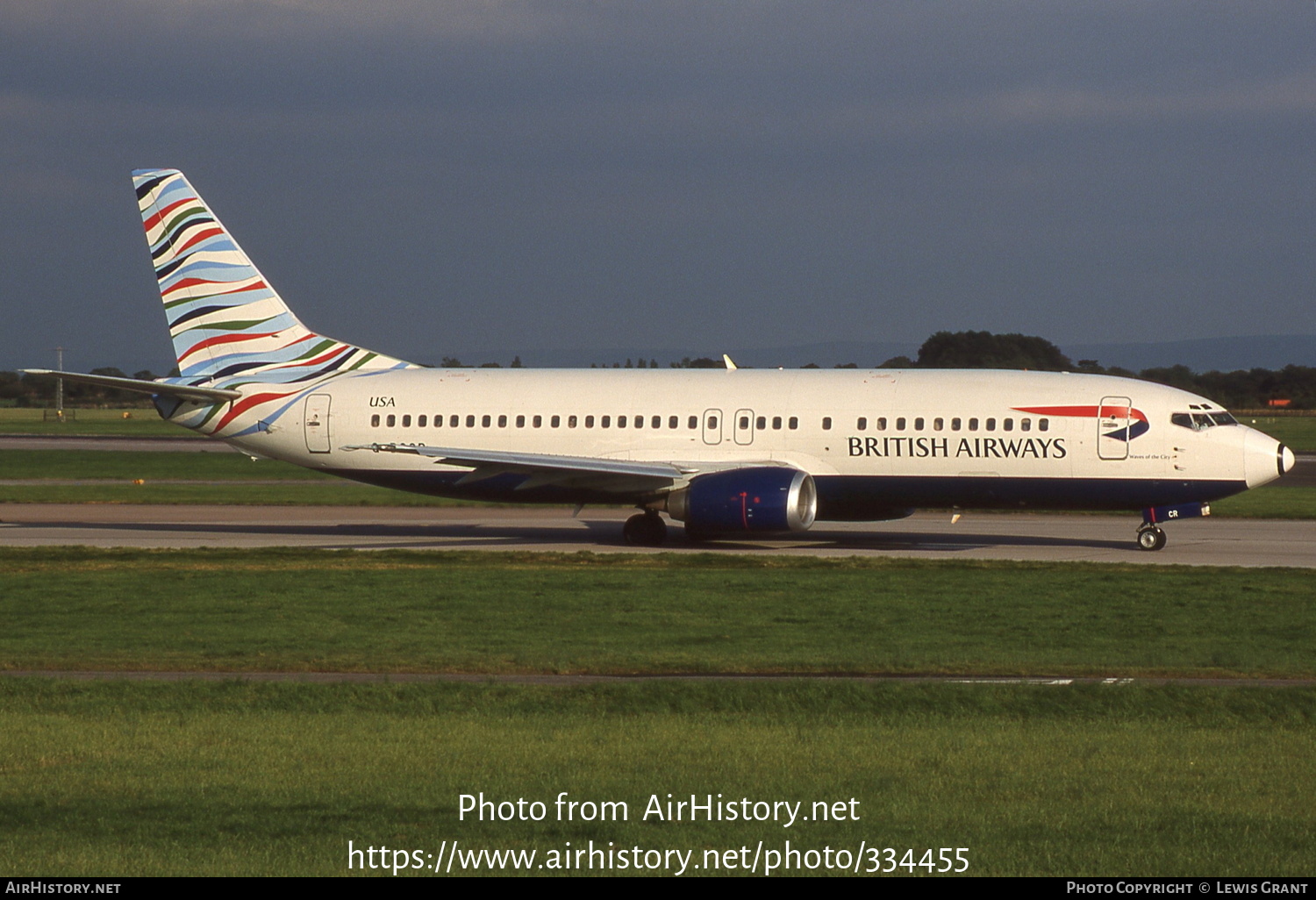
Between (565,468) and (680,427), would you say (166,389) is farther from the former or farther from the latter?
(680,427)

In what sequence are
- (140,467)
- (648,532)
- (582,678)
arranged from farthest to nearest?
(140,467)
(648,532)
(582,678)

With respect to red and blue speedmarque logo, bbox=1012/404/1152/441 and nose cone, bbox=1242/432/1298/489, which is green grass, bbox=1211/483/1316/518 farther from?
red and blue speedmarque logo, bbox=1012/404/1152/441

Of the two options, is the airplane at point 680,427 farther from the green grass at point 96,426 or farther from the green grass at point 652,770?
the green grass at point 96,426

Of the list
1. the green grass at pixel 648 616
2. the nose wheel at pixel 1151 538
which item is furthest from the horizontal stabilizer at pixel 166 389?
the nose wheel at pixel 1151 538

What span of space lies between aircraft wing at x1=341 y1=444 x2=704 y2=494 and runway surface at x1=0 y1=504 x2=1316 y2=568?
4.80 ft

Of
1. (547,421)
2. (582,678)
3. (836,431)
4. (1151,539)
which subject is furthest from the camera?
(547,421)

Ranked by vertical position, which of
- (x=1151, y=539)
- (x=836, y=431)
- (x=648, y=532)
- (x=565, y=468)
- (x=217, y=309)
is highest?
(x=217, y=309)

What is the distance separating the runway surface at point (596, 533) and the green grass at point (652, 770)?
53.9ft

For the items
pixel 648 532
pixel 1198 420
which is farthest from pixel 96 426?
pixel 1198 420

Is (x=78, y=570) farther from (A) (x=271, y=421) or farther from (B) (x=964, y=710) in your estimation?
(B) (x=964, y=710)

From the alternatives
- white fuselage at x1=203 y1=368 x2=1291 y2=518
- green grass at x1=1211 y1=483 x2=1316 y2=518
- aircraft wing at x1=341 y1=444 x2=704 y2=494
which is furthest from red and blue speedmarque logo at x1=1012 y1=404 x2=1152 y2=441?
green grass at x1=1211 y1=483 x2=1316 y2=518

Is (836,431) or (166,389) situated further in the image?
(166,389)

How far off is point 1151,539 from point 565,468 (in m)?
12.8

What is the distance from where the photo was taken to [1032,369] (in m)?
40.1
